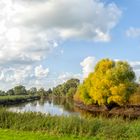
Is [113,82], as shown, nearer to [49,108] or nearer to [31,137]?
[49,108]

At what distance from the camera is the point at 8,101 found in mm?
129000

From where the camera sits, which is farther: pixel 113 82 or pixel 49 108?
pixel 49 108

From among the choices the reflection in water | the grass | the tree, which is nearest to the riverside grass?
the grass

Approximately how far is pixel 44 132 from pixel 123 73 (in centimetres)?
5890

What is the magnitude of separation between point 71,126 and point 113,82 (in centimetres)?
5779

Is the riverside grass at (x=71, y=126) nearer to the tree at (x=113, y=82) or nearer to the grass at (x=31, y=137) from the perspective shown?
the grass at (x=31, y=137)

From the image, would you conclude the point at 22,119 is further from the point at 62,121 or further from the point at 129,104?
the point at 129,104

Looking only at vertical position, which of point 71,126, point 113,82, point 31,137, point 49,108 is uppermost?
point 113,82

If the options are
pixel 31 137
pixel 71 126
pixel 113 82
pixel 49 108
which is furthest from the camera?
pixel 49 108

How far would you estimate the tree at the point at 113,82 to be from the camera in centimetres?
7938

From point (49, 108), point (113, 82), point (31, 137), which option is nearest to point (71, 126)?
point (31, 137)

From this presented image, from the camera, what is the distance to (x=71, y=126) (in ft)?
76.5

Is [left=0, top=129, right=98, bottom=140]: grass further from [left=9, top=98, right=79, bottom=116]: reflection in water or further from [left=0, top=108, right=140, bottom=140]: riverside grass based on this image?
[left=9, top=98, right=79, bottom=116]: reflection in water

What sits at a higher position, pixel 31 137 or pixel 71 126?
pixel 71 126
